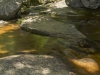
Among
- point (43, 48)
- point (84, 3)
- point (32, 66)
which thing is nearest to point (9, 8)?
point (43, 48)

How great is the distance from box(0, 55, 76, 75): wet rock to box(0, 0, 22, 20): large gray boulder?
8.33 metres

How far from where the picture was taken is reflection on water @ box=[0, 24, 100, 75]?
27.4 feet

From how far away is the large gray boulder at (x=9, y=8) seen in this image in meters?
15.6

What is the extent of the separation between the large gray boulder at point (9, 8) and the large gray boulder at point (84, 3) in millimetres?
6489

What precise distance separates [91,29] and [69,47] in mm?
3764

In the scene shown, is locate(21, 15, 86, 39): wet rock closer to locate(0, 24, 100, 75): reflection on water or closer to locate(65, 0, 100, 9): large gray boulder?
locate(0, 24, 100, 75): reflection on water

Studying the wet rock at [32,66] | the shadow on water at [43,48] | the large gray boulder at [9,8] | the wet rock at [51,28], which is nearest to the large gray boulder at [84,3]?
the large gray boulder at [9,8]

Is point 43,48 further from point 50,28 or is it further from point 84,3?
point 84,3

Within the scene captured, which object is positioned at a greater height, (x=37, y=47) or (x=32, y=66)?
(x=32, y=66)

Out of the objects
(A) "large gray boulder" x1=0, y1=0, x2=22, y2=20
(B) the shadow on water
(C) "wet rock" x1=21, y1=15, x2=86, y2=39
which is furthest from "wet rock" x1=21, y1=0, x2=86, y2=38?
(A) "large gray boulder" x1=0, y1=0, x2=22, y2=20

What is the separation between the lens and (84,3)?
1962 cm

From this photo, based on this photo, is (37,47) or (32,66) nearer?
(32,66)

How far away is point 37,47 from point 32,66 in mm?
2808

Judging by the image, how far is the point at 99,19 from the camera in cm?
1551
